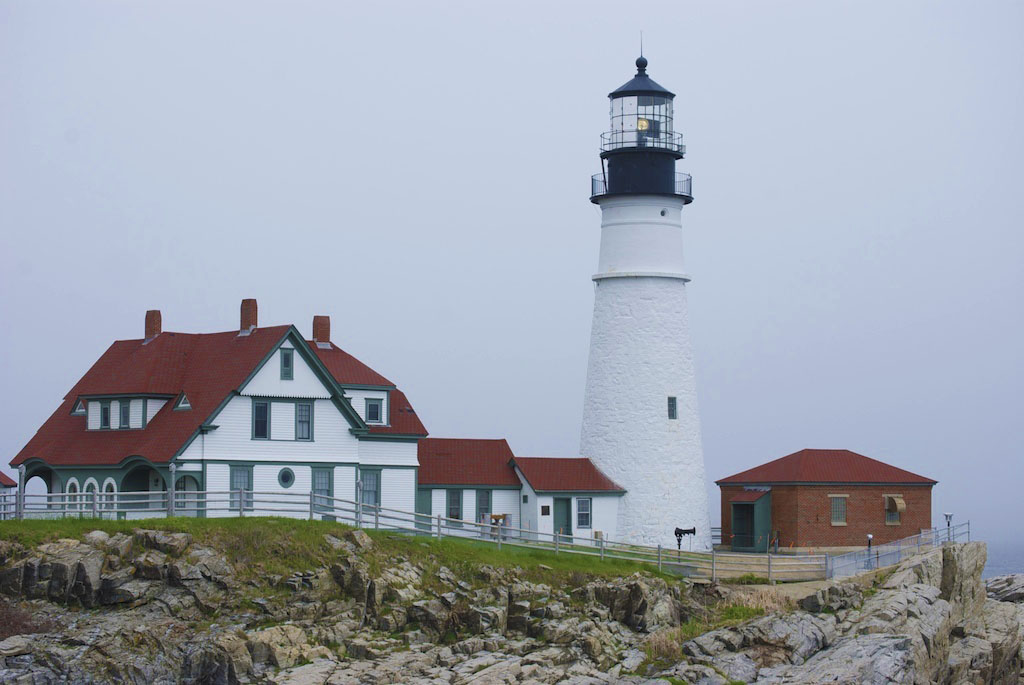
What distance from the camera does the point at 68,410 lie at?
44.3 meters

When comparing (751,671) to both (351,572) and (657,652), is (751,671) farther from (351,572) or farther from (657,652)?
(351,572)

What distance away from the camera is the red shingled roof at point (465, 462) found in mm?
45500

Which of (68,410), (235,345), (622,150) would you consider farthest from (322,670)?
(622,150)

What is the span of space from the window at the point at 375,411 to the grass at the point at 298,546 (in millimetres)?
6001

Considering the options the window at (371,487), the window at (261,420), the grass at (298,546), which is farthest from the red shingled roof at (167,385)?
the grass at (298,546)

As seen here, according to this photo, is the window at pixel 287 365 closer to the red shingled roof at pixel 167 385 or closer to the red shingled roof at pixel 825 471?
the red shingled roof at pixel 167 385

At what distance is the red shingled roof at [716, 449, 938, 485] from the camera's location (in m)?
46.7

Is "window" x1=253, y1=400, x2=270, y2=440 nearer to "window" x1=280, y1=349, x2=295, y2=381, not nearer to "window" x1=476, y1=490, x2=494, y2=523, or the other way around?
"window" x1=280, y1=349, x2=295, y2=381

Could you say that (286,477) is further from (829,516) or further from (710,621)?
(829,516)

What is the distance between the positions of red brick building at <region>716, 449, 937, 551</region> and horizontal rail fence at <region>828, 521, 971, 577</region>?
71cm

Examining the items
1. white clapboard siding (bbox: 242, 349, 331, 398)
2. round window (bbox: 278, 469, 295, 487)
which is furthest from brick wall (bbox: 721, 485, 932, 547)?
round window (bbox: 278, 469, 295, 487)

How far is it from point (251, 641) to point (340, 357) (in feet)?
48.0

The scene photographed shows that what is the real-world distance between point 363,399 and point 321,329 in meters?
3.27

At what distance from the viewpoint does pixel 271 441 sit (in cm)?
4066
